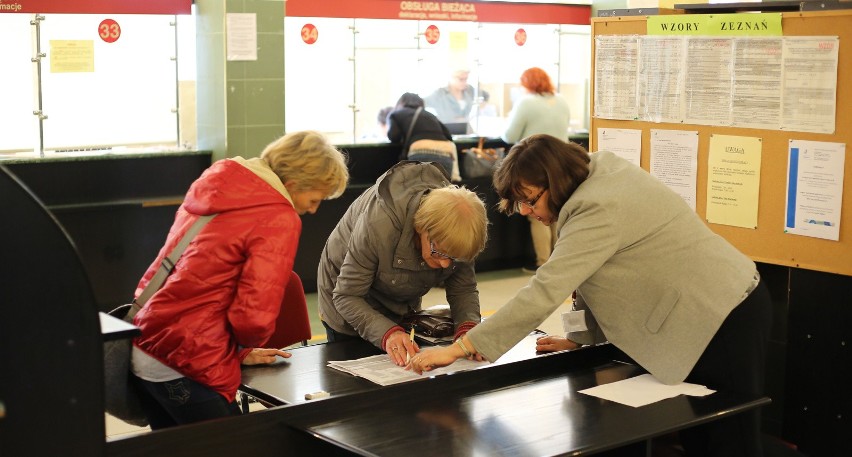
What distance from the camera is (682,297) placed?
3.00m

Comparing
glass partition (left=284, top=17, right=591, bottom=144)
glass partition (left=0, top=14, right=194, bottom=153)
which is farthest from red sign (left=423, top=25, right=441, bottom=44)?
glass partition (left=0, top=14, right=194, bottom=153)

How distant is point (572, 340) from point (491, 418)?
2.59ft

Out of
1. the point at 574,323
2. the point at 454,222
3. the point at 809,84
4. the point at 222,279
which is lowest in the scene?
A: the point at 574,323

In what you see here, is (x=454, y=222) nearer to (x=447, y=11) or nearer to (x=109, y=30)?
(x=109, y=30)

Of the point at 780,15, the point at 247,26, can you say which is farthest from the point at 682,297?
the point at 247,26

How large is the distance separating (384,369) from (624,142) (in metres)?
1.84

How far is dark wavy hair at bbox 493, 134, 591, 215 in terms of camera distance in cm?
298

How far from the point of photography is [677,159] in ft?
14.0

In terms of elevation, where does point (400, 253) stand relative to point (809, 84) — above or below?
below

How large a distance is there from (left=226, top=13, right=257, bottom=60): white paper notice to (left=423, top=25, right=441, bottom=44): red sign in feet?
5.77

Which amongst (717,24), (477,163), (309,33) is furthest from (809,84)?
(309,33)

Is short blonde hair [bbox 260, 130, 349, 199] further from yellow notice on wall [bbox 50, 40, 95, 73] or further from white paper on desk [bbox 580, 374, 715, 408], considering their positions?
yellow notice on wall [bbox 50, 40, 95, 73]

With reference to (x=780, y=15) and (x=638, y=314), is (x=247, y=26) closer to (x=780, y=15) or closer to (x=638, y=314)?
(x=780, y=15)

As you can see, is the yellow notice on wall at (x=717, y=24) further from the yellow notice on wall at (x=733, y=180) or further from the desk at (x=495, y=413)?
the desk at (x=495, y=413)
